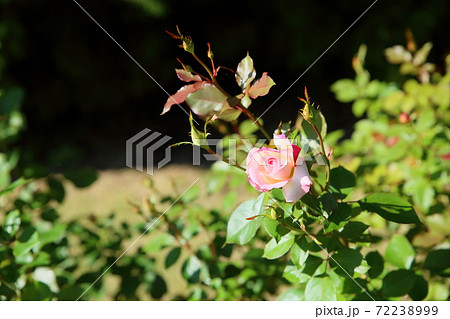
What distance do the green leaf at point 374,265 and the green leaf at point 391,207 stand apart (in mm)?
156

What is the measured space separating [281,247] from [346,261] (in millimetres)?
121

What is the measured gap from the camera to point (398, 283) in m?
0.94

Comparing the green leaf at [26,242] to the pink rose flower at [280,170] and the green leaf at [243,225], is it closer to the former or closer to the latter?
the green leaf at [243,225]

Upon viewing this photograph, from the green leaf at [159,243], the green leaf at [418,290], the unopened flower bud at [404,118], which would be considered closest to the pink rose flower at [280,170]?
the green leaf at [418,290]

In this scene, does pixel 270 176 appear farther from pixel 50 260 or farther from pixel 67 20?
pixel 67 20

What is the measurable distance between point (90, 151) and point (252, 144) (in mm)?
3720

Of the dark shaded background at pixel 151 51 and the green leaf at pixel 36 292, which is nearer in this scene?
the green leaf at pixel 36 292

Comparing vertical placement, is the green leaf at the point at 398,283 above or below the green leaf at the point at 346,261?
below

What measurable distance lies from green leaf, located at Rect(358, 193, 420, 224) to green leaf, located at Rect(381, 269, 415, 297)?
19 centimetres

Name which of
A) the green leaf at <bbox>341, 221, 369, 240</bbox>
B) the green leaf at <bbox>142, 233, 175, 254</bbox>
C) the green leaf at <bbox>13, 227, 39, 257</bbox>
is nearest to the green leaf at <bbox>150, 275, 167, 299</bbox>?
the green leaf at <bbox>142, 233, 175, 254</bbox>

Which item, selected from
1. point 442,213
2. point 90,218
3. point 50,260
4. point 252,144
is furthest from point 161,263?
point 252,144

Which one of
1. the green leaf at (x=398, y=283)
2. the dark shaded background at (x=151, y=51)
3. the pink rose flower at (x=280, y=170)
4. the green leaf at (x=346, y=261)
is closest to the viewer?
the pink rose flower at (x=280, y=170)

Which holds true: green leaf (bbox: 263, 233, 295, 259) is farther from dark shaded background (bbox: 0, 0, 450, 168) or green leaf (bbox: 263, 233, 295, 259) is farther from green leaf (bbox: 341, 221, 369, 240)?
dark shaded background (bbox: 0, 0, 450, 168)

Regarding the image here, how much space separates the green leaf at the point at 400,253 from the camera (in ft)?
3.32
